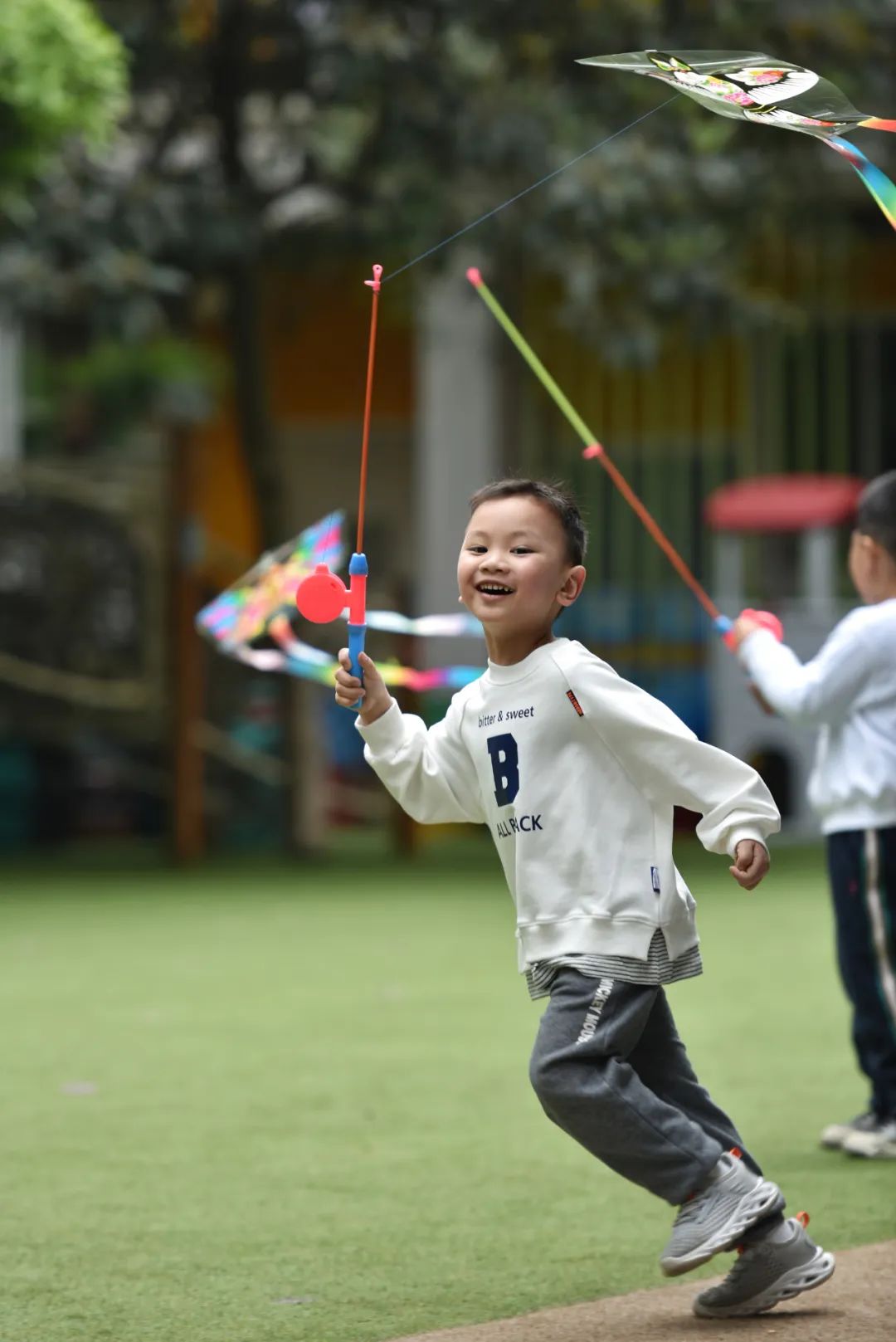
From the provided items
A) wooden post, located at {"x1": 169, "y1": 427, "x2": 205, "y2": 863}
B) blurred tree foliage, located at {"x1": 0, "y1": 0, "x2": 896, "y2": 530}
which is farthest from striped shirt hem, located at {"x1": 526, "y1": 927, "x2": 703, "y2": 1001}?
wooden post, located at {"x1": 169, "y1": 427, "x2": 205, "y2": 863}

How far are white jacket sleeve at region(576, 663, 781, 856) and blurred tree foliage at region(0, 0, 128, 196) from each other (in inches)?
194

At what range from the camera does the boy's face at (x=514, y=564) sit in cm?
331

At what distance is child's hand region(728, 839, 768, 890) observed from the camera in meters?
3.10

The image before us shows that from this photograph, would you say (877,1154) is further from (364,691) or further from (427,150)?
(427,150)

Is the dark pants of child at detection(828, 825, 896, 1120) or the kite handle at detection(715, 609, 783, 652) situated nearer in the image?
the kite handle at detection(715, 609, 783, 652)

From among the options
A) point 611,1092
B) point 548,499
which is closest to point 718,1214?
point 611,1092

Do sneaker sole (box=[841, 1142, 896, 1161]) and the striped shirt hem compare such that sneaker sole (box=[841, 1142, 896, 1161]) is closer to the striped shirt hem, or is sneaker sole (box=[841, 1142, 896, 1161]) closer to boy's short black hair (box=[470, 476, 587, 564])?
the striped shirt hem

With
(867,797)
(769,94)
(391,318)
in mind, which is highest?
(391,318)

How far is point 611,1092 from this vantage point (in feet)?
10.4

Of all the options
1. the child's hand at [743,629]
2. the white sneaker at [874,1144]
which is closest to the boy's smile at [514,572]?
the child's hand at [743,629]

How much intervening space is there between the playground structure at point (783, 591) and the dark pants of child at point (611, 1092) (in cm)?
845

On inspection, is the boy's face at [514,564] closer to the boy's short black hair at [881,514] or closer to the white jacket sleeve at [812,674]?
the white jacket sleeve at [812,674]

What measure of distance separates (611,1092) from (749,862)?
40 cm

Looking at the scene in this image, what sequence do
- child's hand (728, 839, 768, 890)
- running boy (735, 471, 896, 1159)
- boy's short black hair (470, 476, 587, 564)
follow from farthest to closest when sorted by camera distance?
1. running boy (735, 471, 896, 1159)
2. boy's short black hair (470, 476, 587, 564)
3. child's hand (728, 839, 768, 890)
